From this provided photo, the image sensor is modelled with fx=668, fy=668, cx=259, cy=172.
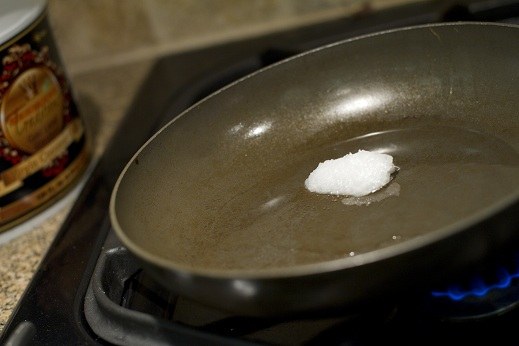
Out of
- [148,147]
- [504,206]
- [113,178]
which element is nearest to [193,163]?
[148,147]

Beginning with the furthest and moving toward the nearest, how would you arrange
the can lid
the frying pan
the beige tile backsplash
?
the beige tile backsplash, the can lid, the frying pan

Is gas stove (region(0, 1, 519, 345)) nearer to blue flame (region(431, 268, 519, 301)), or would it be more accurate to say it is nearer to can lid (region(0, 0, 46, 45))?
blue flame (region(431, 268, 519, 301))

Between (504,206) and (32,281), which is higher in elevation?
(504,206)

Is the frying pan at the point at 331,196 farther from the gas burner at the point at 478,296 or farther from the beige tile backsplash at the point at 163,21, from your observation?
the beige tile backsplash at the point at 163,21

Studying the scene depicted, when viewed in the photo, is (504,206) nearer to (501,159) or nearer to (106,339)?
(501,159)

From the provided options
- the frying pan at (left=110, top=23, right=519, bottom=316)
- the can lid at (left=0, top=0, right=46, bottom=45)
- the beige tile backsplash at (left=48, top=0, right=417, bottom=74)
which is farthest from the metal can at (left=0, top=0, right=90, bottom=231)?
the beige tile backsplash at (left=48, top=0, right=417, bottom=74)

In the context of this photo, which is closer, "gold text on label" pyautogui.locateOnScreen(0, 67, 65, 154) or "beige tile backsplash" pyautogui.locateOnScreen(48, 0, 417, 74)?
"gold text on label" pyautogui.locateOnScreen(0, 67, 65, 154)

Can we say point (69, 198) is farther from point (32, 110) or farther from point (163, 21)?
point (163, 21)
